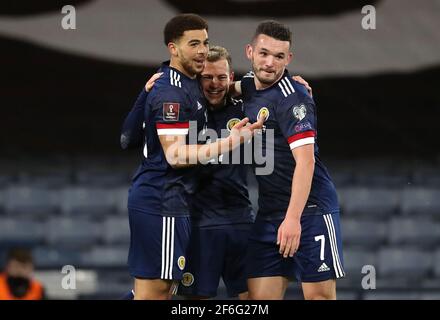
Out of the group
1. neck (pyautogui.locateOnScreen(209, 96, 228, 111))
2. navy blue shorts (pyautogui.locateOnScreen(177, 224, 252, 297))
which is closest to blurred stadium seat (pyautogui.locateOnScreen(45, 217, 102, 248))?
navy blue shorts (pyautogui.locateOnScreen(177, 224, 252, 297))

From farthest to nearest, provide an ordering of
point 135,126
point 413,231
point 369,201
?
point 369,201, point 413,231, point 135,126

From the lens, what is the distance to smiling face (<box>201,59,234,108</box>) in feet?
13.1

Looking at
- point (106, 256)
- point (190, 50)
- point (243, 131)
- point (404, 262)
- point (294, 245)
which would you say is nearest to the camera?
point (243, 131)

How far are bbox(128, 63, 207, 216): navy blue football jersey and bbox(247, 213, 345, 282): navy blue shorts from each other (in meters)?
0.34

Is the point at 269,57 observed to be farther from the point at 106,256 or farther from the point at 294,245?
the point at 106,256

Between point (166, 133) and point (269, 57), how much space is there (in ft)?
1.65

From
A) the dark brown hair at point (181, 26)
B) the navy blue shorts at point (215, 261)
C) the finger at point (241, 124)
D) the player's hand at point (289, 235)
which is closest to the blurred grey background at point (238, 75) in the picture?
the navy blue shorts at point (215, 261)

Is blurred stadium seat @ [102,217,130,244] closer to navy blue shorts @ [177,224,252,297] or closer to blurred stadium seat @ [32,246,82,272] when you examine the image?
blurred stadium seat @ [32,246,82,272]

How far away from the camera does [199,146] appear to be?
3.71 meters

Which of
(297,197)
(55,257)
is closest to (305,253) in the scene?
(297,197)

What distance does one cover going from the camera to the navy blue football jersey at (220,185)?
4.06 m

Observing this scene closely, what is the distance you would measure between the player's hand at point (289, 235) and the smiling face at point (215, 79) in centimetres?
64

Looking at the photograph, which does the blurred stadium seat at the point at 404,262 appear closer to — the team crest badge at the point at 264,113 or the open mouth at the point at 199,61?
the team crest badge at the point at 264,113
